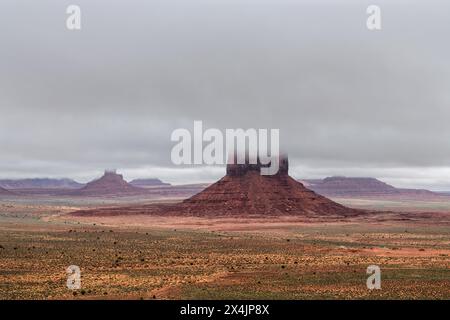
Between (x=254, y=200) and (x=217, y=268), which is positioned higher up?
(x=217, y=268)

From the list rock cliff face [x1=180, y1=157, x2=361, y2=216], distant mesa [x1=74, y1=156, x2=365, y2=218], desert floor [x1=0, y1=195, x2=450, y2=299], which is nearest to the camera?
desert floor [x1=0, y1=195, x2=450, y2=299]

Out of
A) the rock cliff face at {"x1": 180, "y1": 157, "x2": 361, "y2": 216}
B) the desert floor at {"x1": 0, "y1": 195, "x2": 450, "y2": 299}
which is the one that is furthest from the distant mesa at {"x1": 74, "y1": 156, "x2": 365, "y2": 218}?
the desert floor at {"x1": 0, "y1": 195, "x2": 450, "y2": 299}

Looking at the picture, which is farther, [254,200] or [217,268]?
[254,200]

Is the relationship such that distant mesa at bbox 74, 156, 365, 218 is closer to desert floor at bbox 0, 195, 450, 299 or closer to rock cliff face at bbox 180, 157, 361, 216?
rock cliff face at bbox 180, 157, 361, 216

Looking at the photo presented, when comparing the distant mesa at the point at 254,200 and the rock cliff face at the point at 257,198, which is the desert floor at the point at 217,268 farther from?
the rock cliff face at the point at 257,198

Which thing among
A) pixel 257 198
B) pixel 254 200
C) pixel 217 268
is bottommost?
pixel 254 200

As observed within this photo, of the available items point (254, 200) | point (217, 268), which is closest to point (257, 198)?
point (254, 200)

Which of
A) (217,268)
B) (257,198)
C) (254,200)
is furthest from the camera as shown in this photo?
(257,198)

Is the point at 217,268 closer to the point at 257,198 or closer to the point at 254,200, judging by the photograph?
the point at 254,200

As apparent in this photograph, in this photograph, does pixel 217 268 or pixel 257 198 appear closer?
pixel 217 268

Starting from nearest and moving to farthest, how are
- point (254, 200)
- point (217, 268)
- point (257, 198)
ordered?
1. point (217, 268)
2. point (254, 200)
3. point (257, 198)
